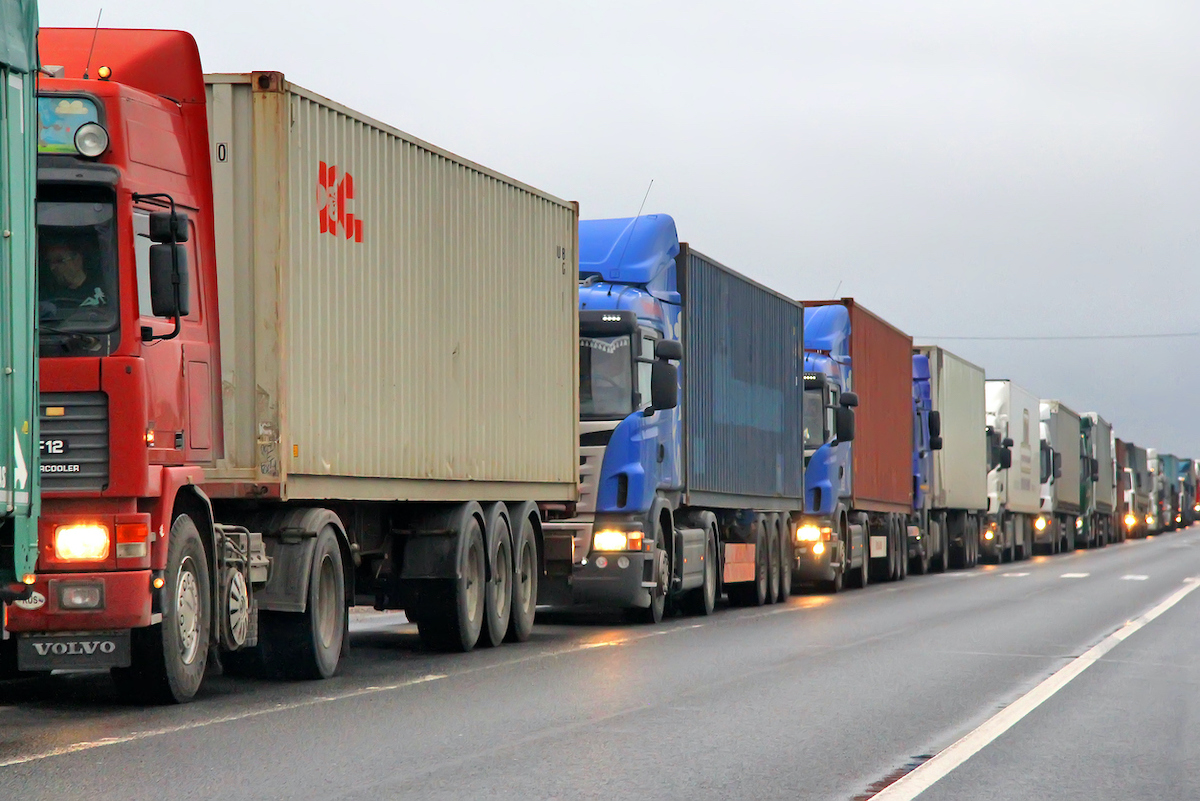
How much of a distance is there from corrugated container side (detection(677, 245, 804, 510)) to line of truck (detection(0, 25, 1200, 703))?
0.07m

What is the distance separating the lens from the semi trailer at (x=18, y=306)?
884 cm

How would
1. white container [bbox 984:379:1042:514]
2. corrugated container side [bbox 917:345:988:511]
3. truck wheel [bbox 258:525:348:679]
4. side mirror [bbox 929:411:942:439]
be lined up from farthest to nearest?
white container [bbox 984:379:1042:514]
corrugated container side [bbox 917:345:988:511]
side mirror [bbox 929:411:942:439]
truck wheel [bbox 258:525:348:679]

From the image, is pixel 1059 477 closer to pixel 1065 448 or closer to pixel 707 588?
pixel 1065 448

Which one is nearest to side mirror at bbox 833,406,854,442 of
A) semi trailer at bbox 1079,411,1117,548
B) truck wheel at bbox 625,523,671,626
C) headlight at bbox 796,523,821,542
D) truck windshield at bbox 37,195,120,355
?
headlight at bbox 796,523,821,542

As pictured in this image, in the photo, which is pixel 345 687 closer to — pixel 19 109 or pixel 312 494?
pixel 312 494

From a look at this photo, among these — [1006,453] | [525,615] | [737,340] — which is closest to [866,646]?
[525,615]

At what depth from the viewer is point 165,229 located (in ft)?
33.2

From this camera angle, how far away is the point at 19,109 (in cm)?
904

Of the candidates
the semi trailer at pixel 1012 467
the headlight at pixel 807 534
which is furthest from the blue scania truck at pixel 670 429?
the semi trailer at pixel 1012 467

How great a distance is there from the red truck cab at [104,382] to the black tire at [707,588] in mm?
11423

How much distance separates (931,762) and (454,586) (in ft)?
21.5

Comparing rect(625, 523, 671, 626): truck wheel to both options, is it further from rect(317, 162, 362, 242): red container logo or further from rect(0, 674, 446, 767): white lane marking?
rect(317, 162, 362, 242): red container logo

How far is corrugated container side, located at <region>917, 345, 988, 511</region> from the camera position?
3772cm

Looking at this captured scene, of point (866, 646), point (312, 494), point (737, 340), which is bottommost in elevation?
point (866, 646)
